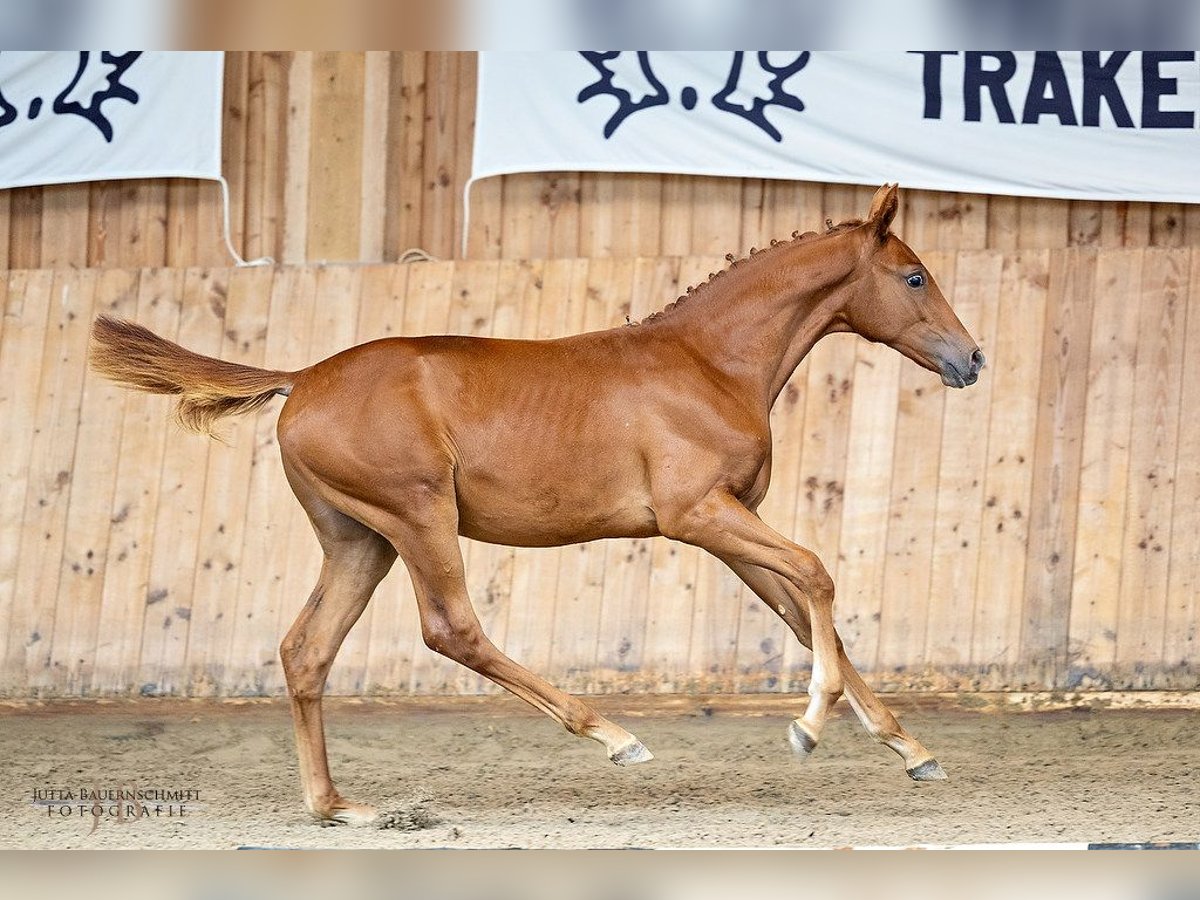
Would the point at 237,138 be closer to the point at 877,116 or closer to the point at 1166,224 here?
the point at 877,116

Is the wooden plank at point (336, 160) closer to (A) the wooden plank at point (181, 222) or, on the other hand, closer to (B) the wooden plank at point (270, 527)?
(B) the wooden plank at point (270, 527)

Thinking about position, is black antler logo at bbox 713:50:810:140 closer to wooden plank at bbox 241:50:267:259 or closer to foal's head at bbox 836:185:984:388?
wooden plank at bbox 241:50:267:259

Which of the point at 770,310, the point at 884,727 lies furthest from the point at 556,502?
the point at 884,727

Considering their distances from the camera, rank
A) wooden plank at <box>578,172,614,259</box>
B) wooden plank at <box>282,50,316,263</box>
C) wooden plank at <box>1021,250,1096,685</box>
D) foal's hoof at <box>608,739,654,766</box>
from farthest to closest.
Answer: wooden plank at <box>282,50,316,263</box> < wooden plank at <box>578,172,614,259</box> < wooden plank at <box>1021,250,1096,685</box> < foal's hoof at <box>608,739,654,766</box>

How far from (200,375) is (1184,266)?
4.52 meters

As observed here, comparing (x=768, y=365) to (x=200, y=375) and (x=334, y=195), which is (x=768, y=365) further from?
(x=334, y=195)

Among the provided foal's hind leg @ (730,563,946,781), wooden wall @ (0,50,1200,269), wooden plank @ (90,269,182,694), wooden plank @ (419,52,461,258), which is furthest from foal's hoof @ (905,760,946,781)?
wooden plank @ (419,52,461,258)

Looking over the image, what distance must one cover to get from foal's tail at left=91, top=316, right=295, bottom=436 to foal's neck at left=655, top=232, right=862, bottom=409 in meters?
1.37

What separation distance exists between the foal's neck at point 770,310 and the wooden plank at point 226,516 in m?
3.14

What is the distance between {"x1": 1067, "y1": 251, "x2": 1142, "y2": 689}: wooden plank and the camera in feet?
22.0

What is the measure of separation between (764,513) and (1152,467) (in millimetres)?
1761

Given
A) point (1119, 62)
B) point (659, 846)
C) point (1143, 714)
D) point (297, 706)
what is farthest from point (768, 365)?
point (1119, 62)

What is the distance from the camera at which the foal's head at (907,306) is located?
4.78 metres
